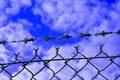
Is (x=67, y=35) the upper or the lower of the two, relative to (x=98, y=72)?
upper

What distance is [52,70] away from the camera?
14.9 ft

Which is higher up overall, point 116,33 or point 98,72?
point 116,33

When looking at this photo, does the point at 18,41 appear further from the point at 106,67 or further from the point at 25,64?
the point at 106,67

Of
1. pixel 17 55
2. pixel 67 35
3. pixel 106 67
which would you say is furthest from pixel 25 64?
pixel 106 67

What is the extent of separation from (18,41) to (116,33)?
0.93 metres

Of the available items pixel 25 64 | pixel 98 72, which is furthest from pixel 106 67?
pixel 25 64

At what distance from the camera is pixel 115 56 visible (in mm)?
4465

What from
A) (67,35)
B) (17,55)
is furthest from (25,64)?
(67,35)

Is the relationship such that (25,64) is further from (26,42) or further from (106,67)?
(106,67)

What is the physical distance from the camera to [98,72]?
14.6 ft

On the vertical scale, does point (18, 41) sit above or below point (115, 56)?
above

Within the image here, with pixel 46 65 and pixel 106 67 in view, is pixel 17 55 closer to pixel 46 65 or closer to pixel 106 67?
pixel 46 65

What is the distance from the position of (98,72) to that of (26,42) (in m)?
0.75

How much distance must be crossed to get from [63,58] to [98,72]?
0.34 meters
